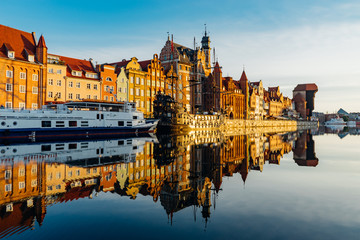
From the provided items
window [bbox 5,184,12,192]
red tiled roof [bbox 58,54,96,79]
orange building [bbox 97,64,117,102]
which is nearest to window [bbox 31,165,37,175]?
window [bbox 5,184,12,192]

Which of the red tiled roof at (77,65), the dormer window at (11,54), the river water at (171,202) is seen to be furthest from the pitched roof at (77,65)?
the river water at (171,202)

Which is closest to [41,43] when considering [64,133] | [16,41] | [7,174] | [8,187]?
[16,41]

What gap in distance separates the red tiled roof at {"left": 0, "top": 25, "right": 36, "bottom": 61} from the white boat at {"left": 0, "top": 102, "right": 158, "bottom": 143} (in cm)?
1479

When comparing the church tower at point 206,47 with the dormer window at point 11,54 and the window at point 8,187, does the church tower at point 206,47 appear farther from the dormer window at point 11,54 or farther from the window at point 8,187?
the window at point 8,187

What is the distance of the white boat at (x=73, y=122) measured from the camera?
140ft

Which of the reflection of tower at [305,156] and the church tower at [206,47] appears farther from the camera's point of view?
the church tower at [206,47]

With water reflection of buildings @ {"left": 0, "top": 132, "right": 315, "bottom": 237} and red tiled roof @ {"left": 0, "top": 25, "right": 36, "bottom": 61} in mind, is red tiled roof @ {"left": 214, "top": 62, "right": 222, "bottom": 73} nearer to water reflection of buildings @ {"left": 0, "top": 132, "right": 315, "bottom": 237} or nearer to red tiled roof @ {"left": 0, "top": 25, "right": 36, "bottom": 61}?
red tiled roof @ {"left": 0, "top": 25, "right": 36, "bottom": 61}

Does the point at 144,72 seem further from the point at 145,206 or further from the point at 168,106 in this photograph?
the point at 145,206

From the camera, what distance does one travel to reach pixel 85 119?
51.0 metres

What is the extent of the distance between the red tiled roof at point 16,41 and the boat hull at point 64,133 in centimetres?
2103

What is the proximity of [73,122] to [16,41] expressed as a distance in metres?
25.4

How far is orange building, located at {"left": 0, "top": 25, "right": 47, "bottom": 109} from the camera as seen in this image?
183ft

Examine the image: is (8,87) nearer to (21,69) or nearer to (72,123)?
(21,69)

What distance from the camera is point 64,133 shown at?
48.0 m
